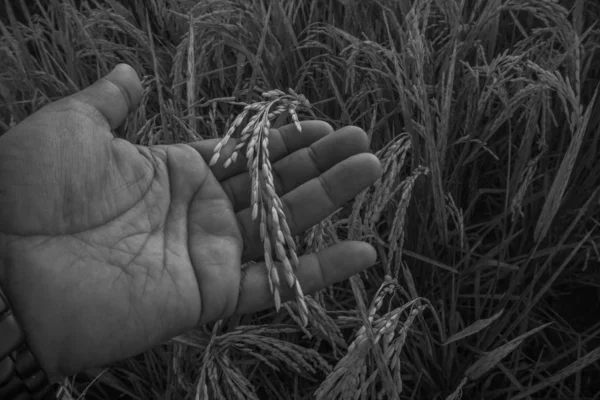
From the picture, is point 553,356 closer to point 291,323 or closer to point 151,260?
point 291,323

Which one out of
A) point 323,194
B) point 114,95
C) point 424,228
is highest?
point 114,95

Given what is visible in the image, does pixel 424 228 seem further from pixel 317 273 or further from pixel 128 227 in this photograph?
pixel 128 227

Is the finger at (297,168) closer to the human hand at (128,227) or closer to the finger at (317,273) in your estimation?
the human hand at (128,227)

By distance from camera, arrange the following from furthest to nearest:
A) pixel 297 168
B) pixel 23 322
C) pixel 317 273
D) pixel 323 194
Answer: pixel 297 168 → pixel 323 194 → pixel 317 273 → pixel 23 322

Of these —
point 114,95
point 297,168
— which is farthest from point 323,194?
point 114,95

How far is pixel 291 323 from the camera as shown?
195 cm

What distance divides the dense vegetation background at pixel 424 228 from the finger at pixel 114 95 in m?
0.10

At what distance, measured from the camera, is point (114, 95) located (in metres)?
1.76

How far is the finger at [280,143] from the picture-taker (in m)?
1.85

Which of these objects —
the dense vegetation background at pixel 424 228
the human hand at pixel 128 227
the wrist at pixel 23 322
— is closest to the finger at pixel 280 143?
the human hand at pixel 128 227

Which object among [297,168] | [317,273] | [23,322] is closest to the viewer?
[23,322]

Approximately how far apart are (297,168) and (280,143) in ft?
0.30

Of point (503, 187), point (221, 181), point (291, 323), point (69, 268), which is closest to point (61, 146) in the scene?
point (69, 268)

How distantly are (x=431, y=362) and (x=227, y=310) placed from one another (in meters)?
0.59
